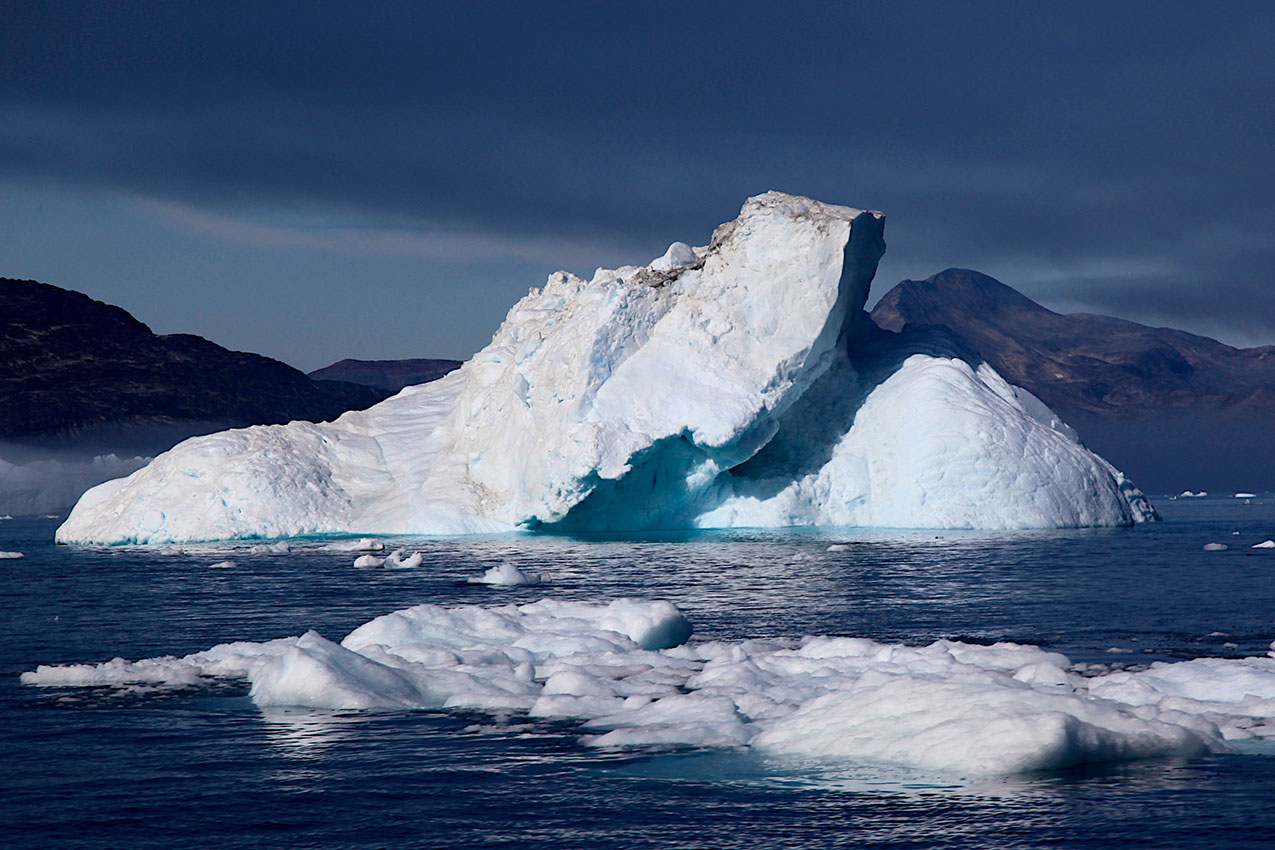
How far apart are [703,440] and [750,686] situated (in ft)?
70.0

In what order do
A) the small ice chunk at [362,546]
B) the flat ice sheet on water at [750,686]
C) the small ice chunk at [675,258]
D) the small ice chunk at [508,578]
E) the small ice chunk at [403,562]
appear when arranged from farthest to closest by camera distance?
the small ice chunk at [675,258] → the small ice chunk at [362,546] → the small ice chunk at [403,562] → the small ice chunk at [508,578] → the flat ice sheet on water at [750,686]

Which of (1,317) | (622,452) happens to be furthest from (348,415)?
(1,317)

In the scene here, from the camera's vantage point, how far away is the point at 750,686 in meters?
11.9

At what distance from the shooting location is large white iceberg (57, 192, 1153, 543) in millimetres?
33875

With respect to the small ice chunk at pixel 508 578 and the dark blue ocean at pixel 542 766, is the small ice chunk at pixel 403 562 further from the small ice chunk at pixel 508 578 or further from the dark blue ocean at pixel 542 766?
the dark blue ocean at pixel 542 766

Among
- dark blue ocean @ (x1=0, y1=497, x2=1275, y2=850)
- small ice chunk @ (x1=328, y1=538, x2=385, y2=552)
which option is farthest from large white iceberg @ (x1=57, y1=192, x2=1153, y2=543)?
dark blue ocean @ (x1=0, y1=497, x2=1275, y2=850)

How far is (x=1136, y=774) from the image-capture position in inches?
344

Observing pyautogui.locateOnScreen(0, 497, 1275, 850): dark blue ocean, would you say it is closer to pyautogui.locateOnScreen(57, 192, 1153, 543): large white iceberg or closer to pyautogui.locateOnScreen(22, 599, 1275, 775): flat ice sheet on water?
pyautogui.locateOnScreen(22, 599, 1275, 775): flat ice sheet on water

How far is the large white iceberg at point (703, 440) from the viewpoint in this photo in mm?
33875

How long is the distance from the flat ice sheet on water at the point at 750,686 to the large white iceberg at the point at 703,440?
58.8 feet

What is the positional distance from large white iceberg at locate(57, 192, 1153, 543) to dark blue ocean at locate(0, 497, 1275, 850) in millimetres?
12252

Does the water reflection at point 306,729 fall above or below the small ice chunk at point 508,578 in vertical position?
below

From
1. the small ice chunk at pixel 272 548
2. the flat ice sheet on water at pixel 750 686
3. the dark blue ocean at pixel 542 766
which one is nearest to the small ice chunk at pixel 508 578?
the dark blue ocean at pixel 542 766

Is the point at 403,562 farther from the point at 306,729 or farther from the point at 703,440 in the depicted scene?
the point at 306,729
